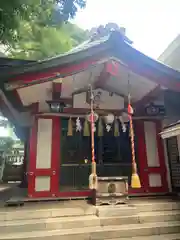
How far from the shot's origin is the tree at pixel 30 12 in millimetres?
5109

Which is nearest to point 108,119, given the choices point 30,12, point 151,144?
point 151,144

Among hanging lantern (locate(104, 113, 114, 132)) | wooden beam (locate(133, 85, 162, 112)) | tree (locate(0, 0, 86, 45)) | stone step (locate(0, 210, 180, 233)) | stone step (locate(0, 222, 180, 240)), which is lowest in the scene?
stone step (locate(0, 222, 180, 240))

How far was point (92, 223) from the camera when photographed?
4242 mm

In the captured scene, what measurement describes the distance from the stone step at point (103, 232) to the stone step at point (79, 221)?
0.31 feet

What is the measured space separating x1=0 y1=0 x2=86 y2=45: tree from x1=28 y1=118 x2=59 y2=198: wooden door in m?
2.82

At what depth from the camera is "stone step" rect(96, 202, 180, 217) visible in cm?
450

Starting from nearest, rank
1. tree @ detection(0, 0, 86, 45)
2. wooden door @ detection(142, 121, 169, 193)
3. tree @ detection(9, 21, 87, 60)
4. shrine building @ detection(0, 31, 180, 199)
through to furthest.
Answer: tree @ detection(0, 0, 86, 45), shrine building @ detection(0, 31, 180, 199), wooden door @ detection(142, 121, 169, 193), tree @ detection(9, 21, 87, 60)

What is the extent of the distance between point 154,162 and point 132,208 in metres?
2.35

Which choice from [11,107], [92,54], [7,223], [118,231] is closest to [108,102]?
[92,54]

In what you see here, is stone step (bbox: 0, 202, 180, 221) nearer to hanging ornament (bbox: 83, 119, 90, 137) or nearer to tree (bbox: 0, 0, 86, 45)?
hanging ornament (bbox: 83, 119, 90, 137)

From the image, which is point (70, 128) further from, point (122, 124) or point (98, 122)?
point (122, 124)

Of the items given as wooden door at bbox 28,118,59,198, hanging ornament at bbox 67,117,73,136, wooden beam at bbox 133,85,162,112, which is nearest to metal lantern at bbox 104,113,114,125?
wooden beam at bbox 133,85,162,112

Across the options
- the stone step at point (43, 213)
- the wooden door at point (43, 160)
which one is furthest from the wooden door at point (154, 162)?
the wooden door at point (43, 160)

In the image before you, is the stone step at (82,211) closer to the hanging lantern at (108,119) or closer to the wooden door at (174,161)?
the wooden door at (174,161)
